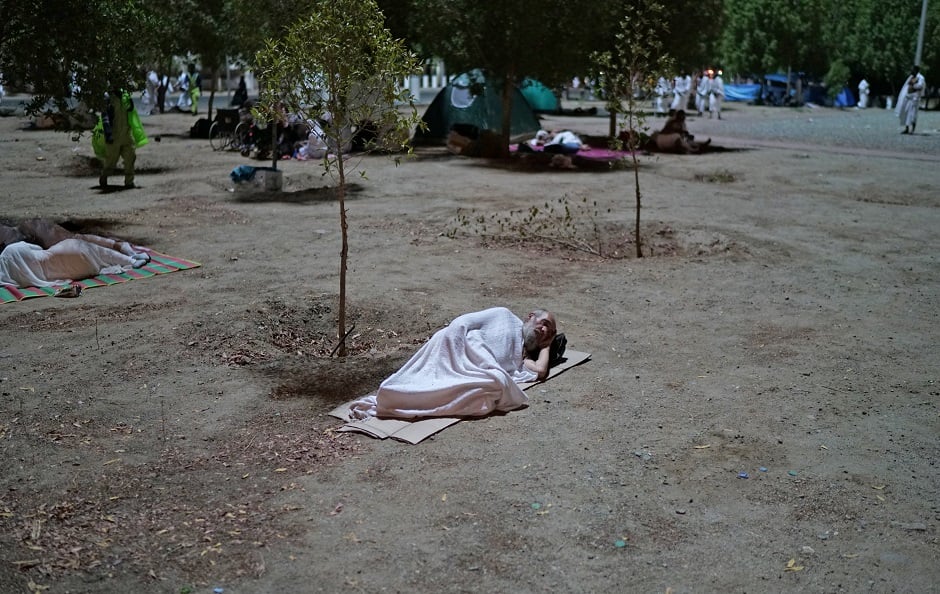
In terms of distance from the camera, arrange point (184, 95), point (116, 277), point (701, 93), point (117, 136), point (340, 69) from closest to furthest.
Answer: point (340, 69)
point (116, 277)
point (117, 136)
point (701, 93)
point (184, 95)

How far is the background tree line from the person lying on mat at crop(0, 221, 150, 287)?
244 cm

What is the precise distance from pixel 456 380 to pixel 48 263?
16.2 feet

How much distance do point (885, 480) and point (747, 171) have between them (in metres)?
12.8

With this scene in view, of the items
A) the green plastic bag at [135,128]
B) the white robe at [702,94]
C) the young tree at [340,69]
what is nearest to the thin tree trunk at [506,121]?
the green plastic bag at [135,128]

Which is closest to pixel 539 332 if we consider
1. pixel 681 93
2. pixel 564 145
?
pixel 564 145

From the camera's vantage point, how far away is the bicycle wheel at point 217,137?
20.2 m

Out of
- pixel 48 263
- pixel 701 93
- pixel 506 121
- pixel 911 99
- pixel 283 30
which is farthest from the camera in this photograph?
pixel 701 93

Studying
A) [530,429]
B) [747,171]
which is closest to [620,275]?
[530,429]

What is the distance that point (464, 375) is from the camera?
5.50 metres

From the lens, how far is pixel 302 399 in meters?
5.73

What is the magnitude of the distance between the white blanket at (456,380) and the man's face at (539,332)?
0.89 feet

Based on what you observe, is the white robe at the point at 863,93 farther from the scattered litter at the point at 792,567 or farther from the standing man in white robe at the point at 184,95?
the scattered litter at the point at 792,567

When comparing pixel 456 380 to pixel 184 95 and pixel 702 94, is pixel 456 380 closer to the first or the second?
→ pixel 702 94

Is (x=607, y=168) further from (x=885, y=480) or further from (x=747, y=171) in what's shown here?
(x=885, y=480)
